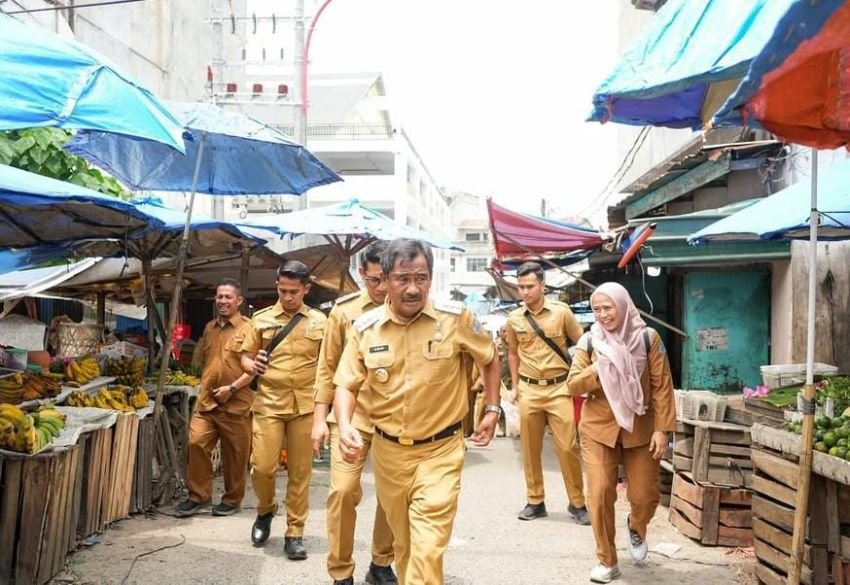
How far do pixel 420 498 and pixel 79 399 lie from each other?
12.6 feet

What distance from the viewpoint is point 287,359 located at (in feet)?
19.4

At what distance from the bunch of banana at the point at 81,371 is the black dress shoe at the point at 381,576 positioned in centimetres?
361

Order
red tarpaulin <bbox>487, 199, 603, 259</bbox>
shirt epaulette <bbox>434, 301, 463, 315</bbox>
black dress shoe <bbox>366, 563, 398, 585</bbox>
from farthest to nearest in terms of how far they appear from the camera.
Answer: red tarpaulin <bbox>487, 199, 603, 259</bbox> → black dress shoe <bbox>366, 563, 398, 585</bbox> → shirt epaulette <bbox>434, 301, 463, 315</bbox>

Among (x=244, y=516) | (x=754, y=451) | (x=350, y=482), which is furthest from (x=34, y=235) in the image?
(x=754, y=451)

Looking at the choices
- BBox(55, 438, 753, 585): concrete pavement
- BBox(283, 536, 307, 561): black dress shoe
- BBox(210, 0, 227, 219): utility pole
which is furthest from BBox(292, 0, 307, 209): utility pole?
BBox(283, 536, 307, 561): black dress shoe

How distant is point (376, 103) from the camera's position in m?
39.7

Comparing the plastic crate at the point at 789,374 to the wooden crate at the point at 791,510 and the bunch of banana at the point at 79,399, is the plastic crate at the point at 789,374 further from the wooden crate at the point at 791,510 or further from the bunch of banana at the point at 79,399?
the bunch of banana at the point at 79,399

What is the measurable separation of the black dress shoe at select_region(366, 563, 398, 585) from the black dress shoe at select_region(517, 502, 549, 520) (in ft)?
7.32

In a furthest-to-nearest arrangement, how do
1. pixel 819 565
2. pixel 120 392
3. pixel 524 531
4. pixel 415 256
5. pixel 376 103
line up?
pixel 376 103 < pixel 120 392 < pixel 524 531 < pixel 819 565 < pixel 415 256

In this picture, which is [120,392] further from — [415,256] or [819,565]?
[819,565]

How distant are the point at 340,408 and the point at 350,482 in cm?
75

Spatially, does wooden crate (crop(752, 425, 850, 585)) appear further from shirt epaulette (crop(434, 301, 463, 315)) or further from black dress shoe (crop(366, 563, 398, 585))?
black dress shoe (crop(366, 563, 398, 585))

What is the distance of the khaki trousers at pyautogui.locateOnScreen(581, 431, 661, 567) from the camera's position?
518cm

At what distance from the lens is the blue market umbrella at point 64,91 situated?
10.4ft
